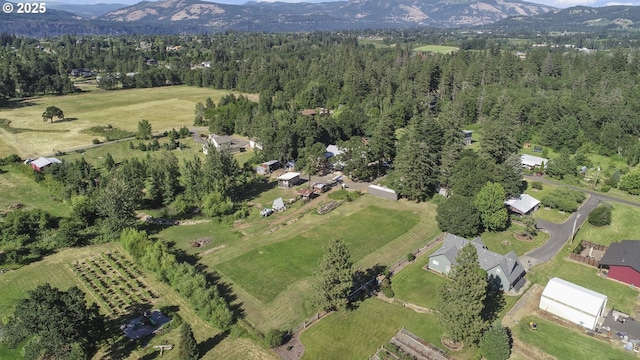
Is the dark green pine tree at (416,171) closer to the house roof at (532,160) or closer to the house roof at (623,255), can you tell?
the house roof at (532,160)

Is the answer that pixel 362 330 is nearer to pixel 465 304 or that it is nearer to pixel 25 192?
pixel 465 304

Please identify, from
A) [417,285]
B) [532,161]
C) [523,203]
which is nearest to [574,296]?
[417,285]

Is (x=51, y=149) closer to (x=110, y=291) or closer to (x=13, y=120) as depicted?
(x=13, y=120)

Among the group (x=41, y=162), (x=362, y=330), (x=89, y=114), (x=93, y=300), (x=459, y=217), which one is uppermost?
(x=89, y=114)

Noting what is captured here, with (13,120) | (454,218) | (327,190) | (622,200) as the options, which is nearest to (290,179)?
(327,190)

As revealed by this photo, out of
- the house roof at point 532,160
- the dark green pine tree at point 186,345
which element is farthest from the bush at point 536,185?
the dark green pine tree at point 186,345

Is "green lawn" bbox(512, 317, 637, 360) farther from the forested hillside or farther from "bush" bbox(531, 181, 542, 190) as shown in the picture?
"bush" bbox(531, 181, 542, 190)
